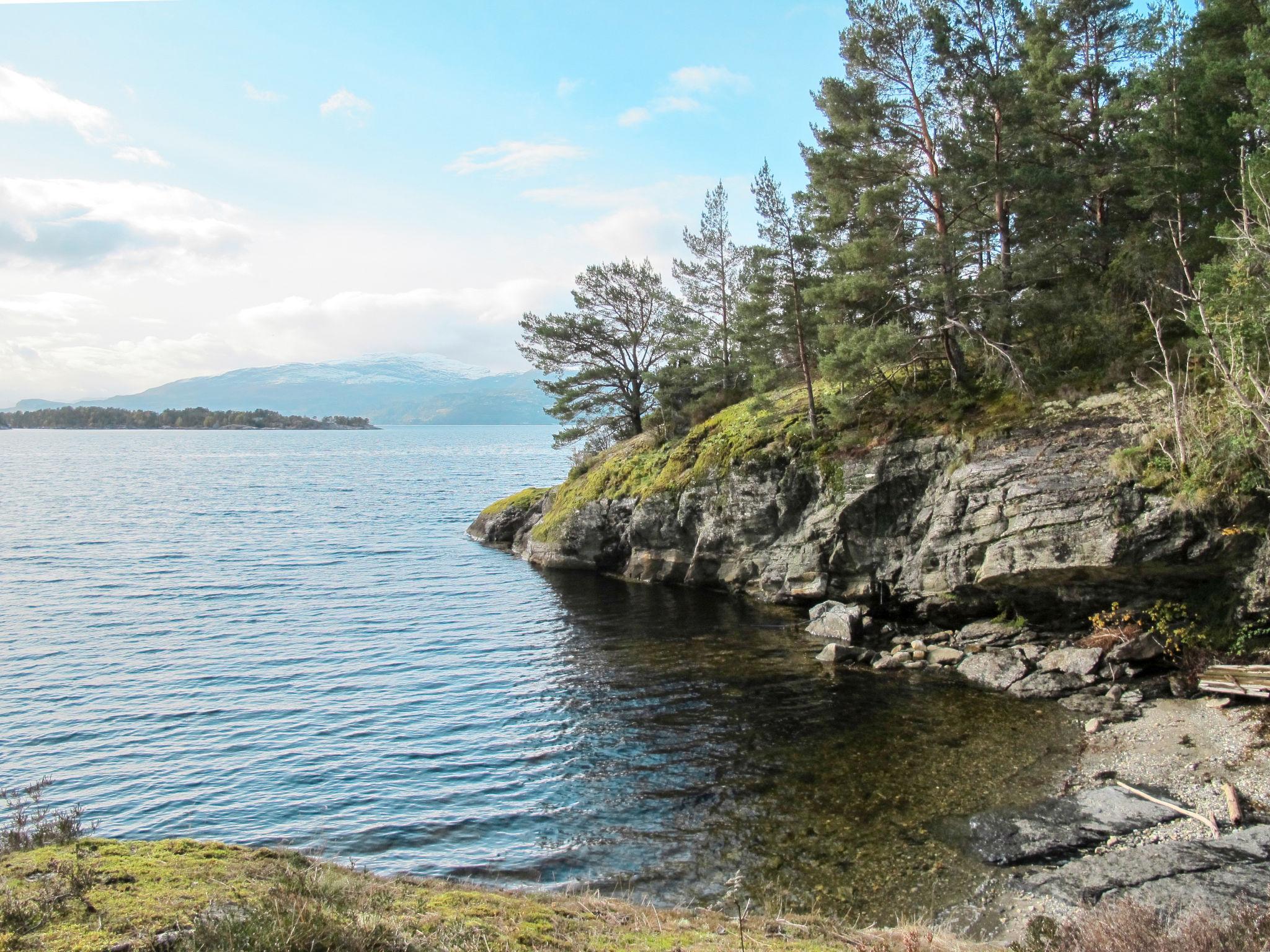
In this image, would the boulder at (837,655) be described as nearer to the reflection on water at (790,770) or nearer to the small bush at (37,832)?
the reflection on water at (790,770)

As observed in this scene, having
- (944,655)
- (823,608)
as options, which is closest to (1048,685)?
(944,655)

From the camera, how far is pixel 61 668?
22750mm

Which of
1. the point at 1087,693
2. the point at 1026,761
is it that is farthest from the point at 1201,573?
the point at 1026,761

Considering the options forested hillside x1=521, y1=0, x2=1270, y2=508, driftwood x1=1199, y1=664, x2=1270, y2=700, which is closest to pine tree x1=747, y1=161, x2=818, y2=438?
forested hillside x1=521, y1=0, x2=1270, y2=508

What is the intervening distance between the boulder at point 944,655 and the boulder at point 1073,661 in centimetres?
215

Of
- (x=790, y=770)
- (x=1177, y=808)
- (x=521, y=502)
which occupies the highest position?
(x=521, y=502)

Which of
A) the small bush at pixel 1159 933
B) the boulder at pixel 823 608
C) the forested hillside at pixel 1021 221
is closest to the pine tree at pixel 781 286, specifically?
the forested hillside at pixel 1021 221

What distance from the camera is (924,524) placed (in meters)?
25.9

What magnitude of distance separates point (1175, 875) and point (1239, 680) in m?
9.34

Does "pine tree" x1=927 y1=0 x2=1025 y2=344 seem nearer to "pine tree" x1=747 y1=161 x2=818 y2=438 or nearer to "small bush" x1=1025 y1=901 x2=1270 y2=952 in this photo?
"pine tree" x1=747 y1=161 x2=818 y2=438

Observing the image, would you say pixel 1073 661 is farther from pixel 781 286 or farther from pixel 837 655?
pixel 781 286

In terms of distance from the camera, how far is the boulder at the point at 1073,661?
19.8m

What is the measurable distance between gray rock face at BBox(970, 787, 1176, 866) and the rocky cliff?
352 inches

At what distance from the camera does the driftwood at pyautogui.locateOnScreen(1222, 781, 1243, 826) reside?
12312 mm
